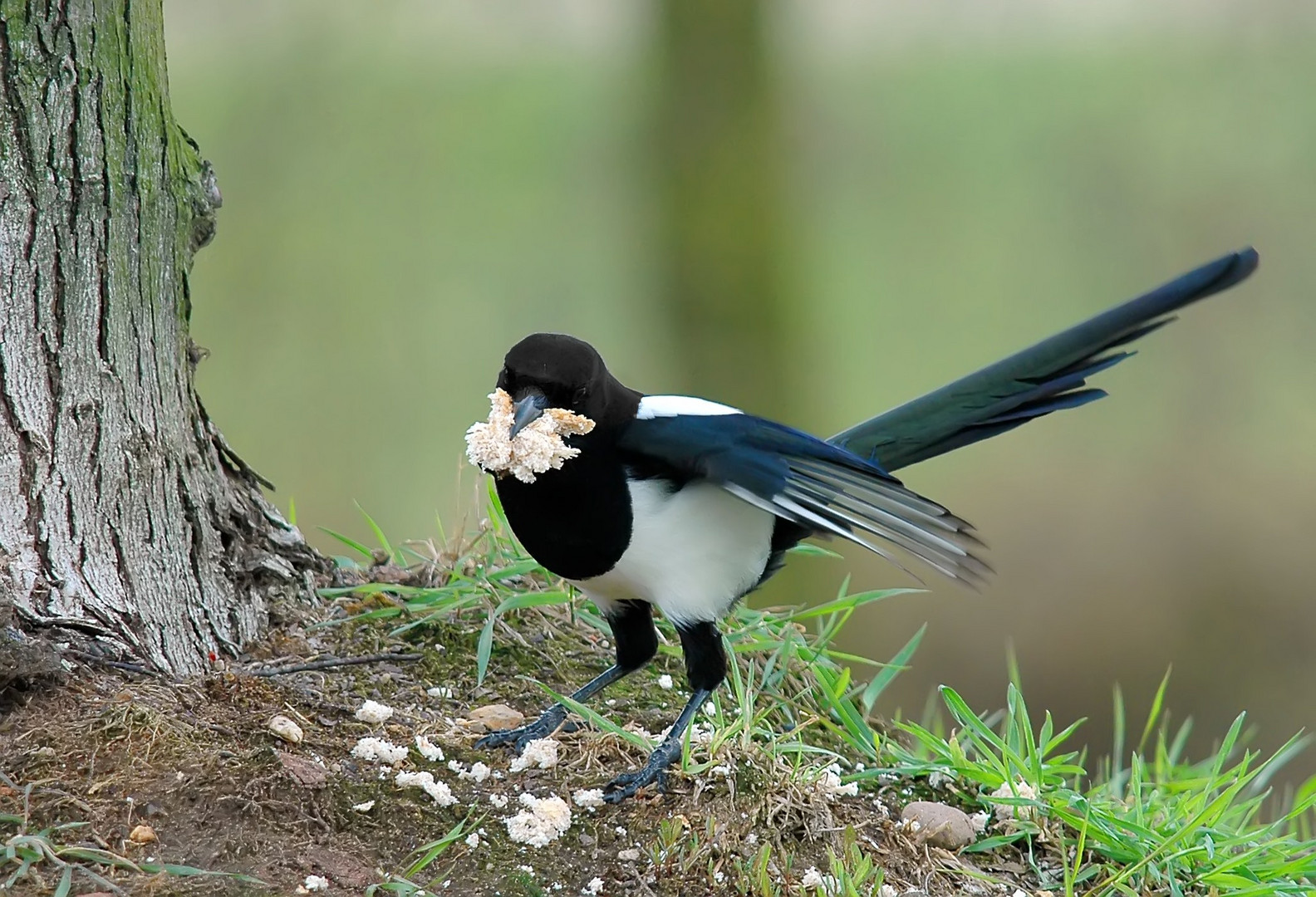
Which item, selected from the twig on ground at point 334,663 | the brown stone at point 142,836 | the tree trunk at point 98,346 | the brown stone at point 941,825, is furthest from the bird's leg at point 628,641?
the brown stone at point 142,836

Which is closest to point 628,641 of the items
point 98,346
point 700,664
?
point 700,664

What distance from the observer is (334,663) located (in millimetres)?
2648

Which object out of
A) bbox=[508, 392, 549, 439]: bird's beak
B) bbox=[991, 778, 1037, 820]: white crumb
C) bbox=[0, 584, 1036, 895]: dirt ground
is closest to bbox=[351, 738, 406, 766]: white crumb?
bbox=[0, 584, 1036, 895]: dirt ground

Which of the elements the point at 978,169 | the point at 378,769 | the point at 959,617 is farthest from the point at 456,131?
the point at 378,769

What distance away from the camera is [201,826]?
80.6 inches

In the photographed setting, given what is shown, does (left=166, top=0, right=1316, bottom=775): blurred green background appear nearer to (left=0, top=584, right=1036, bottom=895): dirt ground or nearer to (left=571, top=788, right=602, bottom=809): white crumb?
(left=0, top=584, right=1036, bottom=895): dirt ground

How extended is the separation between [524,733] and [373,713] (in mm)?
275

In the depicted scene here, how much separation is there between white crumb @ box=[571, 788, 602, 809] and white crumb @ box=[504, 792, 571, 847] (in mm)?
35

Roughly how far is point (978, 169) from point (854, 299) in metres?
0.92

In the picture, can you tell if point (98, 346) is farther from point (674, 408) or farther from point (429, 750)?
point (674, 408)

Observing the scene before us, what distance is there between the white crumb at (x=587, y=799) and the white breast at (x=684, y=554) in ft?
1.20

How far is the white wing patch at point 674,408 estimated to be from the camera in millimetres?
2610

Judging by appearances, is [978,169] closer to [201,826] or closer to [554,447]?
[554,447]

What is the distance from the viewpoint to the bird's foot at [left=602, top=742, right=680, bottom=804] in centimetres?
235
